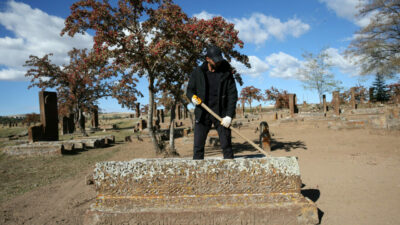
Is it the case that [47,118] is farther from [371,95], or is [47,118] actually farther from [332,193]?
[371,95]

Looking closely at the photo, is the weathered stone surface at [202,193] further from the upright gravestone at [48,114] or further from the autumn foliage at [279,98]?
the autumn foliage at [279,98]

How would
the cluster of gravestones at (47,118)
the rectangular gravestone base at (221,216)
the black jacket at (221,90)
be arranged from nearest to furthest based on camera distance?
the rectangular gravestone base at (221,216) < the black jacket at (221,90) < the cluster of gravestones at (47,118)

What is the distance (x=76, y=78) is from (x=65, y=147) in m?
9.97

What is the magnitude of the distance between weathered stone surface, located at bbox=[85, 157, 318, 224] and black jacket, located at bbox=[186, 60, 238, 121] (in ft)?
2.84

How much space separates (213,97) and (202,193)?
142 centimetres

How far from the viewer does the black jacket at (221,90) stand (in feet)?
11.3

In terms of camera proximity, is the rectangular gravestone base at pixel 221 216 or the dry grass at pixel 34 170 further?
the dry grass at pixel 34 170

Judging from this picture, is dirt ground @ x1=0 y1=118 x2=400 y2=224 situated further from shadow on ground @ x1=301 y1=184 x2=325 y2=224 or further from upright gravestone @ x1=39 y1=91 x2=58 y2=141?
upright gravestone @ x1=39 y1=91 x2=58 y2=141

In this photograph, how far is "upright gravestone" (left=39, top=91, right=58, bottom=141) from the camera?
12211 millimetres

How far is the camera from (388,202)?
11.3 ft

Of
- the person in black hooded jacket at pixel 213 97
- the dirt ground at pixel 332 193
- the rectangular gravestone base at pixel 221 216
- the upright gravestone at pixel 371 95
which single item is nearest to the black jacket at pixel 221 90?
the person in black hooded jacket at pixel 213 97

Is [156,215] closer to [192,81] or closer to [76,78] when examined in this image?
[192,81]

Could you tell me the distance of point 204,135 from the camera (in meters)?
3.53

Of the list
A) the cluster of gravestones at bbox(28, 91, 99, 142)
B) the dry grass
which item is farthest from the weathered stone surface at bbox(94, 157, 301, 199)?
the cluster of gravestones at bbox(28, 91, 99, 142)
